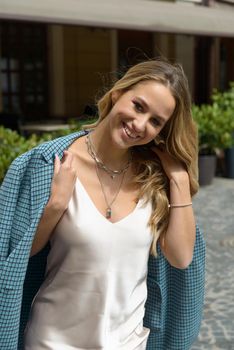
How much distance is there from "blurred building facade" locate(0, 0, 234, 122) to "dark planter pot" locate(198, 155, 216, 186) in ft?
5.82

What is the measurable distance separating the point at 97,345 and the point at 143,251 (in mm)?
298

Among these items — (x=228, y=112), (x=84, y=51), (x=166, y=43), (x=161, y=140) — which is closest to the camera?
(x=161, y=140)

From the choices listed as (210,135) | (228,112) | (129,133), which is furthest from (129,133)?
(228,112)

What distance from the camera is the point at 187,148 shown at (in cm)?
186

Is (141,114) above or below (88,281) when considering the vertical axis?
above

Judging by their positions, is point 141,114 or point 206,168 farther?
point 206,168

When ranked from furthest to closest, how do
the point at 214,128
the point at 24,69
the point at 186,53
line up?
the point at 186,53
the point at 24,69
the point at 214,128

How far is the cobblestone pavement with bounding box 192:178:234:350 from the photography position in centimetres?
380

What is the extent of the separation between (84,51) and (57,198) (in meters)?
11.9

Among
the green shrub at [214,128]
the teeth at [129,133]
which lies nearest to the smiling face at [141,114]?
the teeth at [129,133]

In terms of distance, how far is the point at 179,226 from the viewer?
184 centimetres

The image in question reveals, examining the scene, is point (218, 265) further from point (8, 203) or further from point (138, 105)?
point (8, 203)

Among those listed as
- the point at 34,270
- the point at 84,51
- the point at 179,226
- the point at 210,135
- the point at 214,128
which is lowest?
the point at 210,135

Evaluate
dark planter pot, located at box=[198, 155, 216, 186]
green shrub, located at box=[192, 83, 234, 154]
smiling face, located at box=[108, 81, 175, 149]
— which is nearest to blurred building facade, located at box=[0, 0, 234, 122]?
green shrub, located at box=[192, 83, 234, 154]
